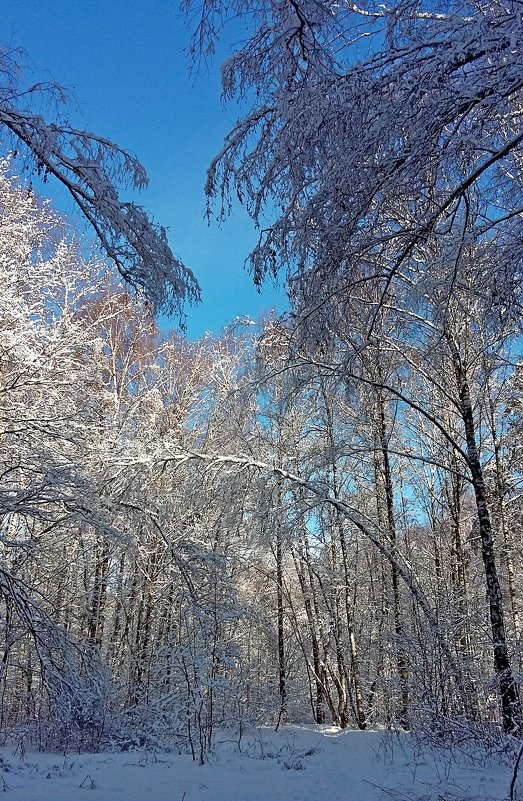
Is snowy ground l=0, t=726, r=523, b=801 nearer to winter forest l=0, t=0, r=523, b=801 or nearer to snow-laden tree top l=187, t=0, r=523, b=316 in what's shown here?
winter forest l=0, t=0, r=523, b=801

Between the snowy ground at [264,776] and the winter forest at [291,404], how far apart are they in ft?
1.66

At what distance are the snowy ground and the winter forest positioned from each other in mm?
506

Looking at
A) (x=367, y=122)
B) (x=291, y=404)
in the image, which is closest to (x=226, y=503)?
(x=291, y=404)

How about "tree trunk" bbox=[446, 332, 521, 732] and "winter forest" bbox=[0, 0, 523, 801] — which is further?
"tree trunk" bbox=[446, 332, 521, 732]

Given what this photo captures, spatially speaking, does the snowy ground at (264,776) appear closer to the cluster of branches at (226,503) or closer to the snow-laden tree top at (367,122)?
the cluster of branches at (226,503)

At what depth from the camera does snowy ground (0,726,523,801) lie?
3734 millimetres

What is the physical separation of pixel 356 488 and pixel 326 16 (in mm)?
9783

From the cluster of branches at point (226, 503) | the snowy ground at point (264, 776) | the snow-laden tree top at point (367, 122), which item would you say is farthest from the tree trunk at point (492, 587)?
the snow-laden tree top at point (367, 122)

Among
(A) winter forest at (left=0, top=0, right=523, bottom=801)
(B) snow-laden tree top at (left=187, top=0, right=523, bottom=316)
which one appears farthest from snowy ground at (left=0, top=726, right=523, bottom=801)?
(B) snow-laden tree top at (left=187, top=0, right=523, bottom=316)

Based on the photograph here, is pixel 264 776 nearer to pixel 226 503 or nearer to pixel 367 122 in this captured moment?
Result: pixel 226 503

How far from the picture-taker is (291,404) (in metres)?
5.89

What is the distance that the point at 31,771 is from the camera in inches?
184

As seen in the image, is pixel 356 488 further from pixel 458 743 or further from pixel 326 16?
pixel 326 16

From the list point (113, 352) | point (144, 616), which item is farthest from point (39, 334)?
point (144, 616)
